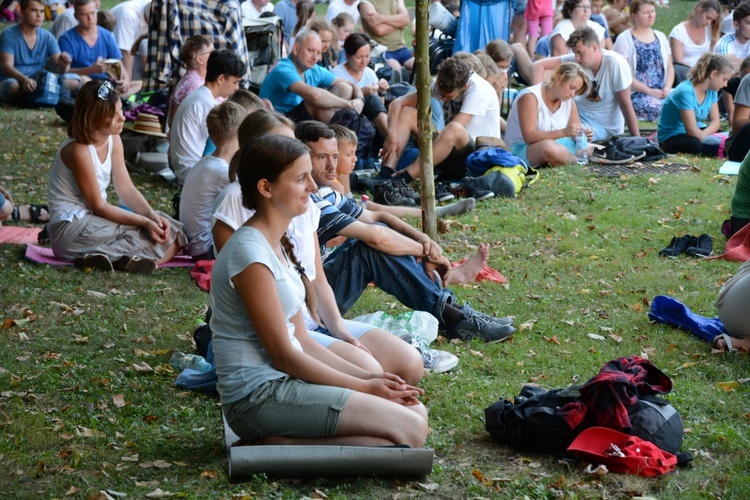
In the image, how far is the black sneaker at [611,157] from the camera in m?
10.6

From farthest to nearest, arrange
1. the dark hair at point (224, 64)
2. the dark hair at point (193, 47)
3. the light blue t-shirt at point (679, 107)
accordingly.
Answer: the light blue t-shirt at point (679, 107) → the dark hair at point (193, 47) → the dark hair at point (224, 64)

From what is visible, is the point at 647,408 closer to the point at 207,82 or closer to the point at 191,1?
the point at 207,82

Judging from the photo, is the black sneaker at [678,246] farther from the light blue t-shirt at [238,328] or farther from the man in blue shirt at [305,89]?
the light blue t-shirt at [238,328]

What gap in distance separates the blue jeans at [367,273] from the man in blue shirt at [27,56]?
8800mm

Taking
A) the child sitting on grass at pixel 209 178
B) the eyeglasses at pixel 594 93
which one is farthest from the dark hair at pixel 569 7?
the child sitting on grass at pixel 209 178

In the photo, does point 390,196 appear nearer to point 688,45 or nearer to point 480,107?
point 480,107

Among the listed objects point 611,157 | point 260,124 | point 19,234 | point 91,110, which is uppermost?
point 260,124

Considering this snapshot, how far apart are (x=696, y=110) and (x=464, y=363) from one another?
23.7 feet

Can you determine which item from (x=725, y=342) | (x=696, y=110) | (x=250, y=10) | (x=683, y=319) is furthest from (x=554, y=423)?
(x=250, y=10)

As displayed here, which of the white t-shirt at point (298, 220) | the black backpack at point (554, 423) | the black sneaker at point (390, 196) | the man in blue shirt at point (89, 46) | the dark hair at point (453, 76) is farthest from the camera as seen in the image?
the man in blue shirt at point (89, 46)

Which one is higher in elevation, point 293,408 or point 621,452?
point 293,408

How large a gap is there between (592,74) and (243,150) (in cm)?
885

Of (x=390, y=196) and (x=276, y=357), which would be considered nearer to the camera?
(x=276, y=357)

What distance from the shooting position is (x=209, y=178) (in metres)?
7.02
